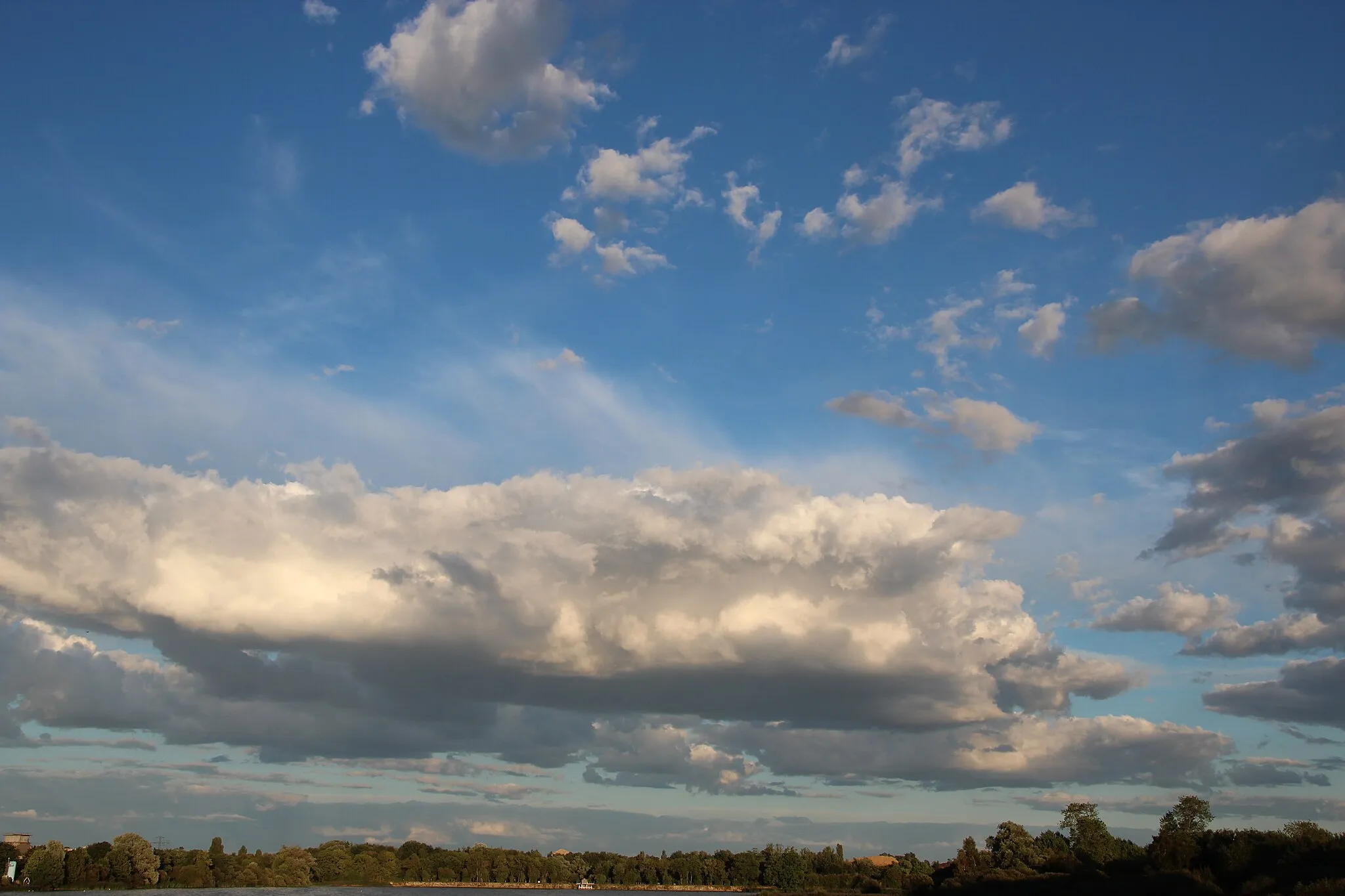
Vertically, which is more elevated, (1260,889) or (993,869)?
(1260,889)

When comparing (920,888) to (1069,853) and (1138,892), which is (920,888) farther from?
(1138,892)

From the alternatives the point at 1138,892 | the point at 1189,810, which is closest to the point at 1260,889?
the point at 1138,892

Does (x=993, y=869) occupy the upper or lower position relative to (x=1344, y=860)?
lower

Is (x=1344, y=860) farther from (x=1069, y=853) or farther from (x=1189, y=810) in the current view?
(x=1069, y=853)

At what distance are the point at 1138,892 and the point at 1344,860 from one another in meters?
26.4

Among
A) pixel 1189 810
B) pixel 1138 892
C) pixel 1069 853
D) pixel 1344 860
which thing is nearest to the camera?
pixel 1344 860

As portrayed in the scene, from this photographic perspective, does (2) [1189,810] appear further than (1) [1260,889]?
Yes

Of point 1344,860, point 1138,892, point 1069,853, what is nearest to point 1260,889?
point 1344,860

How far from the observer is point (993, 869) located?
181500 mm

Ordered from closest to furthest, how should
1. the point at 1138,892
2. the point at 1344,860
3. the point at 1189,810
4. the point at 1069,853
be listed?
the point at 1344,860
the point at 1138,892
the point at 1189,810
the point at 1069,853

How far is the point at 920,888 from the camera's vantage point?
184125mm

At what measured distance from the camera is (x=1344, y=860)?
80.1m

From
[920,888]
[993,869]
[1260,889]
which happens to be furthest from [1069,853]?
[1260,889]

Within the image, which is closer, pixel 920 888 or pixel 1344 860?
pixel 1344 860
